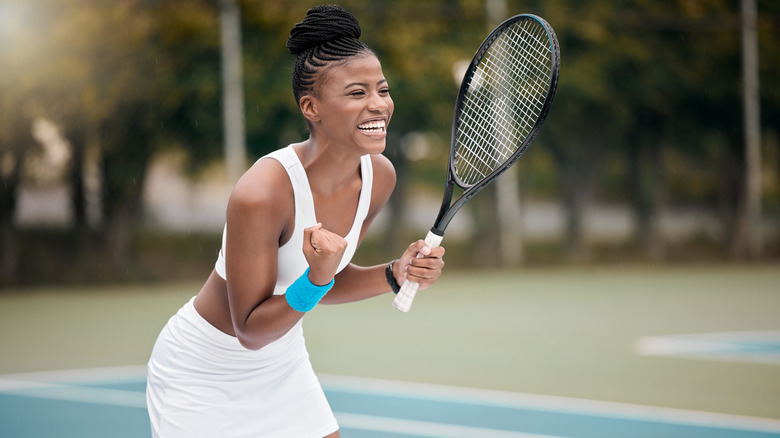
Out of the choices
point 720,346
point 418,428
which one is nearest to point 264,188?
point 418,428

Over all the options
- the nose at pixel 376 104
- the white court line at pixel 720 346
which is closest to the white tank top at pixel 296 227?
the nose at pixel 376 104

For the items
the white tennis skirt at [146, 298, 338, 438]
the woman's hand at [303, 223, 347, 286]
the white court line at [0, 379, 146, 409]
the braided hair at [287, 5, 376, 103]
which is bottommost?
the white court line at [0, 379, 146, 409]

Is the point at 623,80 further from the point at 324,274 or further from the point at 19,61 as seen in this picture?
the point at 324,274

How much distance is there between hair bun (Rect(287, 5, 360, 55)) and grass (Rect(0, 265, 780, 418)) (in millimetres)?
3547

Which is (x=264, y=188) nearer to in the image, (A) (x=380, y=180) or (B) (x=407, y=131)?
(A) (x=380, y=180)

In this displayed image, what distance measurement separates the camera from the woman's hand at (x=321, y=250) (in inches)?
97.7

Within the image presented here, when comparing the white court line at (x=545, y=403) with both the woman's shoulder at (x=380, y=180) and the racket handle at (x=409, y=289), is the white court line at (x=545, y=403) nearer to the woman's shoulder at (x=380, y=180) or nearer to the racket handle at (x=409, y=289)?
the woman's shoulder at (x=380, y=180)

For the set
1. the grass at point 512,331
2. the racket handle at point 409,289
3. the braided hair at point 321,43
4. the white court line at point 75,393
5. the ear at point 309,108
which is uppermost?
the braided hair at point 321,43

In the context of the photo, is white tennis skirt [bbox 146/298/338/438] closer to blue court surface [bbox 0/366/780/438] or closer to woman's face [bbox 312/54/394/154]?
woman's face [bbox 312/54/394/154]

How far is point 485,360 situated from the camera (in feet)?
23.4

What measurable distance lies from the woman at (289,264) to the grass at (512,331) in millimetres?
3168

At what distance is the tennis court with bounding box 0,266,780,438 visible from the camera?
5.28m

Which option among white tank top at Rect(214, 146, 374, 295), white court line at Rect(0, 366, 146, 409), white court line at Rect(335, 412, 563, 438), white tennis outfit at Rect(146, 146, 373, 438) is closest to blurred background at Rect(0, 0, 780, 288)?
white court line at Rect(0, 366, 146, 409)

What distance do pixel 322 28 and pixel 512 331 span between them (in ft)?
19.9
